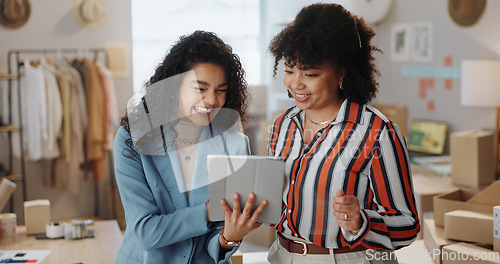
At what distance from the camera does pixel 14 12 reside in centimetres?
470

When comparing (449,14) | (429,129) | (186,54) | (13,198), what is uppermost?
(449,14)

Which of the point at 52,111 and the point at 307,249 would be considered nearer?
the point at 307,249

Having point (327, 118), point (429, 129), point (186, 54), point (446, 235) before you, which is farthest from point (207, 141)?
point (429, 129)

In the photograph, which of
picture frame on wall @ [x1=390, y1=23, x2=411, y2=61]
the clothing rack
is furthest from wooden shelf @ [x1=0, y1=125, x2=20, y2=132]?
picture frame on wall @ [x1=390, y1=23, x2=411, y2=61]

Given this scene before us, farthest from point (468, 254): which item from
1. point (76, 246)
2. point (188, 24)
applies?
point (188, 24)

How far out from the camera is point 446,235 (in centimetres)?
224

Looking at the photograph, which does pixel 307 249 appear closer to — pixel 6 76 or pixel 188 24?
pixel 6 76

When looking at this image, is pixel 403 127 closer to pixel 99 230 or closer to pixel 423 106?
pixel 423 106

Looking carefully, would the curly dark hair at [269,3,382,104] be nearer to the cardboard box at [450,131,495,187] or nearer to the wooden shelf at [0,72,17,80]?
the cardboard box at [450,131,495,187]

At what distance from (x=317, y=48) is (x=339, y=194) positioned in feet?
1.21

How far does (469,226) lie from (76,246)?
64.6 inches

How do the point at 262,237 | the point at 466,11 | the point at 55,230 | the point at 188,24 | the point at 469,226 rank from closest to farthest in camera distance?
the point at 469,226, the point at 55,230, the point at 262,237, the point at 466,11, the point at 188,24

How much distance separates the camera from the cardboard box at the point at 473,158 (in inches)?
126

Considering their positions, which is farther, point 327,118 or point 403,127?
point 403,127
